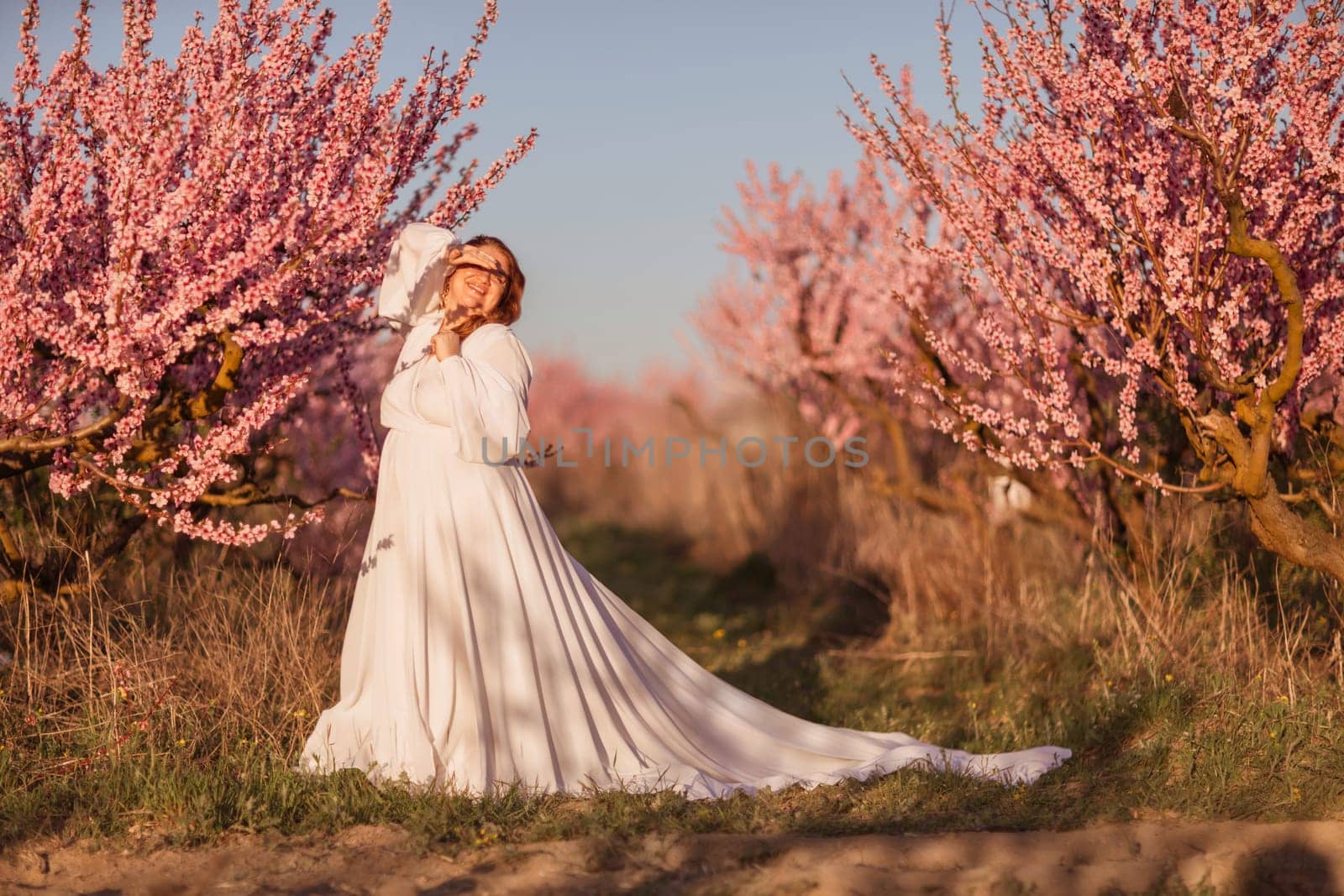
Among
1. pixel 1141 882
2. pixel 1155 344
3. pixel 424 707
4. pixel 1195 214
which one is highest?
pixel 1195 214

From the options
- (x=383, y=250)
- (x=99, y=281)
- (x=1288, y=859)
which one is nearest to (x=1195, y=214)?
(x=1288, y=859)

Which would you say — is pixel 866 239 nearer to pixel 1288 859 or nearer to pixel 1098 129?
pixel 1098 129

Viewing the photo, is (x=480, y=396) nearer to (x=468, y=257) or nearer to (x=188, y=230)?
(x=468, y=257)

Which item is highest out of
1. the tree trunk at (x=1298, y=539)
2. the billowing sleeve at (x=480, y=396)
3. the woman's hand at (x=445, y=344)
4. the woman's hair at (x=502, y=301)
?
the woman's hair at (x=502, y=301)

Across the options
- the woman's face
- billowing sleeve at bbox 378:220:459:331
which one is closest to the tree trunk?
the woman's face

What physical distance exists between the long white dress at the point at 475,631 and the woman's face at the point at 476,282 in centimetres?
9

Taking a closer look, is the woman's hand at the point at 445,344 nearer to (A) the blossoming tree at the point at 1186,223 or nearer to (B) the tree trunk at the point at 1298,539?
(A) the blossoming tree at the point at 1186,223

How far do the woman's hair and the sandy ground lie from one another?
1820 mm

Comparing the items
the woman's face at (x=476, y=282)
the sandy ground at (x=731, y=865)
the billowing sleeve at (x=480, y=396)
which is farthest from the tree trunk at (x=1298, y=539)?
the woman's face at (x=476, y=282)

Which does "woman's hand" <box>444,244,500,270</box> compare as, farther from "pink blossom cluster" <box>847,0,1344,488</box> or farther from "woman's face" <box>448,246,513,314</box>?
"pink blossom cluster" <box>847,0,1344,488</box>

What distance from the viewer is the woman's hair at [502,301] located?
475cm

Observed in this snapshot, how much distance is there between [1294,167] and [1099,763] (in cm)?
251

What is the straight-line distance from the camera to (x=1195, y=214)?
495cm

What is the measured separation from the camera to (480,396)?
438cm
